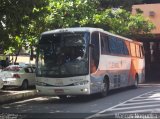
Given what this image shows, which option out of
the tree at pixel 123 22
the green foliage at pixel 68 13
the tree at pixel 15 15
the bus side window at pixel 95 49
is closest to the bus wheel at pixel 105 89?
the bus side window at pixel 95 49

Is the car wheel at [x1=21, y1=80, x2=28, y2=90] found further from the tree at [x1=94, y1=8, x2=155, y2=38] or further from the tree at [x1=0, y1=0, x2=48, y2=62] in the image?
the tree at [x1=0, y1=0, x2=48, y2=62]

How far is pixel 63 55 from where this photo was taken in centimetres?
1842

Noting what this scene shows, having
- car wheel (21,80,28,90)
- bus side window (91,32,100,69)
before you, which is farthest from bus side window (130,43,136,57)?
bus side window (91,32,100,69)

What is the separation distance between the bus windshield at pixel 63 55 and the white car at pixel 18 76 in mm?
6162

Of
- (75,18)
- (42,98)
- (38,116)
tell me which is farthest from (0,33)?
(75,18)

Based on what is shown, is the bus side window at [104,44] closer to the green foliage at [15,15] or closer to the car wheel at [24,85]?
the green foliage at [15,15]

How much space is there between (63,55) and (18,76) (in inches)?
279

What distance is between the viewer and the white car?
24688 millimetres

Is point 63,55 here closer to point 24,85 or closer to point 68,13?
point 68,13

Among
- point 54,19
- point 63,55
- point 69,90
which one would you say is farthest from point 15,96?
point 54,19

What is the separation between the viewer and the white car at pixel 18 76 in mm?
24688

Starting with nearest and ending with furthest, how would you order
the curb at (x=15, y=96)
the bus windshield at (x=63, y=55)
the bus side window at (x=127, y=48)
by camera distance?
the bus windshield at (x=63, y=55), the curb at (x=15, y=96), the bus side window at (x=127, y=48)

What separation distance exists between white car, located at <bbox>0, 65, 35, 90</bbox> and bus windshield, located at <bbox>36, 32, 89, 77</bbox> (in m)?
6.16

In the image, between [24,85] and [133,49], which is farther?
[133,49]
